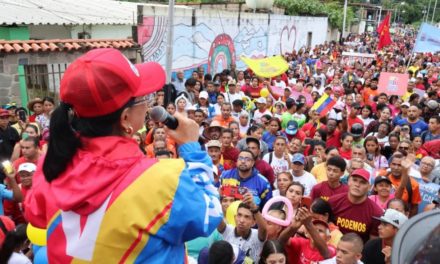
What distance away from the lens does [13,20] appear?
10.0 meters

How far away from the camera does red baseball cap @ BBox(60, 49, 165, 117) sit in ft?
4.76

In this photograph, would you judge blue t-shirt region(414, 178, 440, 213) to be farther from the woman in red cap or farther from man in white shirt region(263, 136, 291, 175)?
the woman in red cap

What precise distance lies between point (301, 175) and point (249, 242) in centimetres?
195

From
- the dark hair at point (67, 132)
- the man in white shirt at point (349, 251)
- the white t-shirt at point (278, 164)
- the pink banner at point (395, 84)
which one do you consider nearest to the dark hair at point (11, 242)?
the dark hair at point (67, 132)

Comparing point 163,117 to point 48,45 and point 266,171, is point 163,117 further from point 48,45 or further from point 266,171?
point 48,45

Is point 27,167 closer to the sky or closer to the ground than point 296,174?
closer to the sky

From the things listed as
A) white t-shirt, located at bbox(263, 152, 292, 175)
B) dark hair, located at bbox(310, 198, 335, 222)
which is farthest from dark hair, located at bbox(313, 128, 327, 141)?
dark hair, located at bbox(310, 198, 335, 222)

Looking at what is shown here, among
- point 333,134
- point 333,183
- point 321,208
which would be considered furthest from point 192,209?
point 333,134

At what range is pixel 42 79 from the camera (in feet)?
31.0

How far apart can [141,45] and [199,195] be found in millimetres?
11022

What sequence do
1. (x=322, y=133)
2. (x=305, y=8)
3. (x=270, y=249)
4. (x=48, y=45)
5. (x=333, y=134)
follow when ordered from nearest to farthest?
(x=270, y=249) → (x=322, y=133) → (x=333, y=134) → (x=48, y=45) → (x=305, y=8)

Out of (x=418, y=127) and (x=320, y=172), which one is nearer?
(x=320, y=172)

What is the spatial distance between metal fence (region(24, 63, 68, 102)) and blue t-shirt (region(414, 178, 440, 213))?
22.3 feet

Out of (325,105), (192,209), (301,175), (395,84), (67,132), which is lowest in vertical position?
(301,175)
